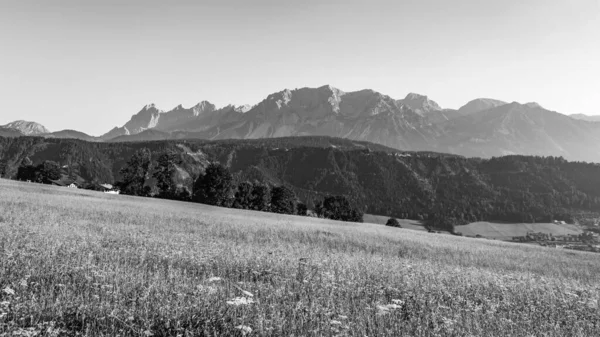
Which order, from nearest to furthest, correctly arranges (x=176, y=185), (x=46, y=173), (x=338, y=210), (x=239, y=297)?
(x=239, y=297), (x=176, y=185), (x=338, y=210), (x=46, y=173)

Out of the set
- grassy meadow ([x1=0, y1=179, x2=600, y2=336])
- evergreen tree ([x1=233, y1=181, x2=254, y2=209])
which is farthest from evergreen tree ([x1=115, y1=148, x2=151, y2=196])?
grassy meadow ([x1=0, y1=179, x2=600, y2=336])

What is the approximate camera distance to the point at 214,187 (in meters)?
106

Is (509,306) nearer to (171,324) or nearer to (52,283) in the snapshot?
(171,324)

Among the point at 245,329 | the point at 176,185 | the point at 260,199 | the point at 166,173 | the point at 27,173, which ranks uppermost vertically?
the point at 166,173

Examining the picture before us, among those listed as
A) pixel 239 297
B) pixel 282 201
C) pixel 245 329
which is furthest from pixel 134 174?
pixel 245 329

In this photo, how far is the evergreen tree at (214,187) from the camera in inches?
4156

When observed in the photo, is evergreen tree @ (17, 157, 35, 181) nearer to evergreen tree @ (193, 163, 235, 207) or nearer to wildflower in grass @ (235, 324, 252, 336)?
evergreen tree @ (193, 163, 235, 207)

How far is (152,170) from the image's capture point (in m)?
114

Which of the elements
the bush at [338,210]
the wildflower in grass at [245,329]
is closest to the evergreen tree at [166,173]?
the bush at [338,210]

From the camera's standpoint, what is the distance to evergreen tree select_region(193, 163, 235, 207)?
10556 cm

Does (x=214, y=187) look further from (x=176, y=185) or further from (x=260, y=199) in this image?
(x=260, y=199)

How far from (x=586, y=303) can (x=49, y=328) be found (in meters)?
14.6

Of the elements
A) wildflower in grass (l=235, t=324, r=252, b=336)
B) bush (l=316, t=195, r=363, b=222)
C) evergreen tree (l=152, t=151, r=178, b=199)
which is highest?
evergreen tree (l=152, t=151, r=178, b=199)

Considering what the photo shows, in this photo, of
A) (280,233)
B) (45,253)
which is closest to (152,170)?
(280,233)
